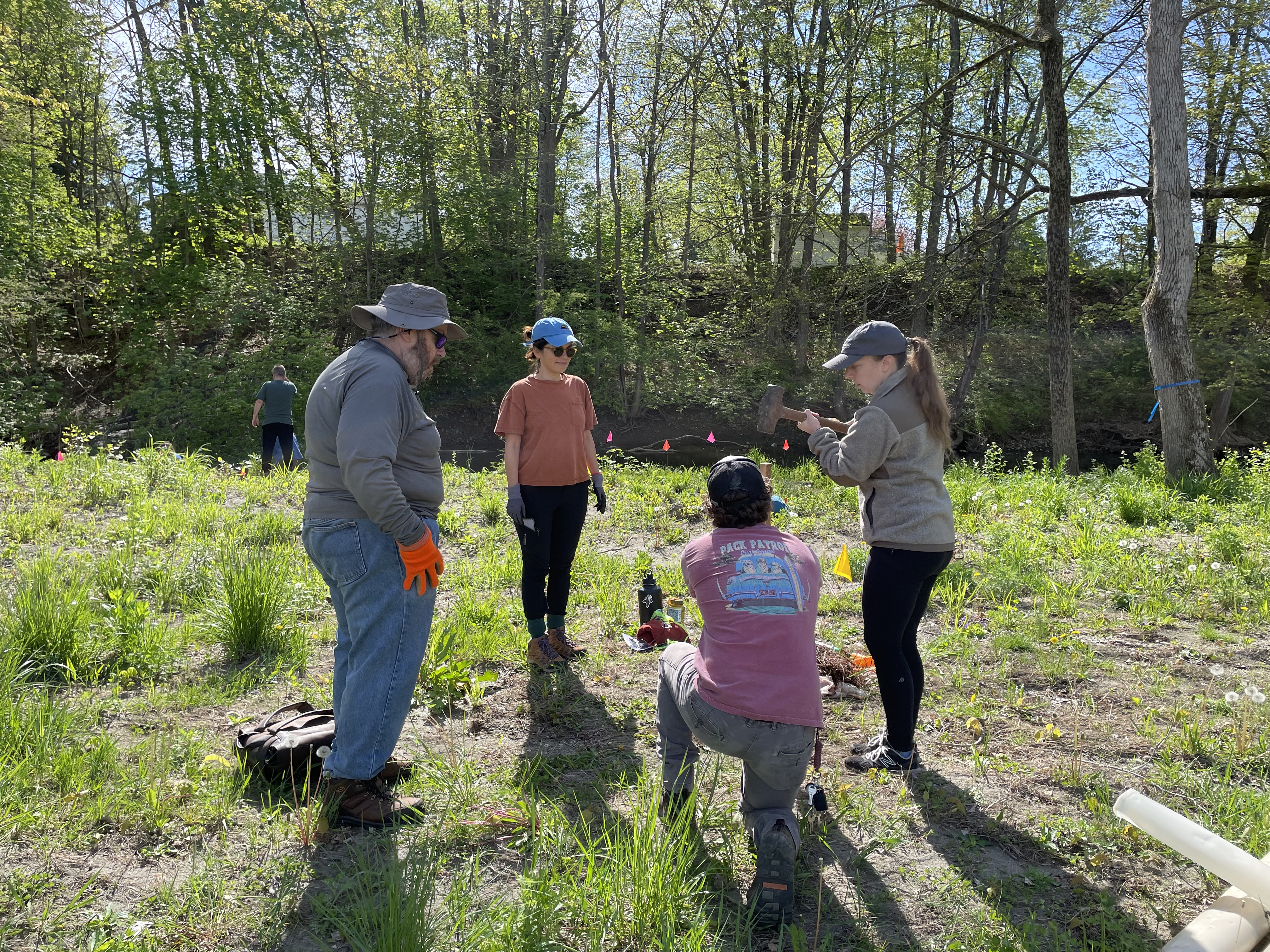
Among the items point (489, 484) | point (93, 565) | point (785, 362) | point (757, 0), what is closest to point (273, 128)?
point (757, 0)

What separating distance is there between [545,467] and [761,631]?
2.03 meters

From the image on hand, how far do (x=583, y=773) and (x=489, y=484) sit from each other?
596 cm

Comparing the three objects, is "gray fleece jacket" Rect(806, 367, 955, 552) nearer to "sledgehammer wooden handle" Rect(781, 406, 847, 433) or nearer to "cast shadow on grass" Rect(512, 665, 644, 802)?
"sledgehammer wooden handle" Rect(781, 406, 847, 433)

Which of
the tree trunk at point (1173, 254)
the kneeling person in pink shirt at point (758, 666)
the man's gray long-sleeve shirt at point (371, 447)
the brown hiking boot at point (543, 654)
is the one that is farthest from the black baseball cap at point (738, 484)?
the tree trunk at point (1173, 254)

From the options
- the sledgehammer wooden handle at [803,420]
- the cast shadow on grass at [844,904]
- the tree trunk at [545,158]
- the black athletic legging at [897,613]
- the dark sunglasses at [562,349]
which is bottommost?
the cast shadow on grass at [844,904]

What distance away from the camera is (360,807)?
2826mm

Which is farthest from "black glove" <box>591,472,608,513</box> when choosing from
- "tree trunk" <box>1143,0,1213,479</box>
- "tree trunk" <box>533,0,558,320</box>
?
"tree trunk" <box>533,0,558,320</box>

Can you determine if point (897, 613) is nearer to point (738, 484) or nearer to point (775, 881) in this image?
point (738, 484)

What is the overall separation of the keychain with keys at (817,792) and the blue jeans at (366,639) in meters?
1.50

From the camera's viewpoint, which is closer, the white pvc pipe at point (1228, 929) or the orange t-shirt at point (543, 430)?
the white pvc pipe at point (1228, 929)

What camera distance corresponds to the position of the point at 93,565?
5.20 metres

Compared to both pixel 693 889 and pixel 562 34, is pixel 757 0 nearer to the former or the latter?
pixel 562 34

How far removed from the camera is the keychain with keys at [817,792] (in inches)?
112

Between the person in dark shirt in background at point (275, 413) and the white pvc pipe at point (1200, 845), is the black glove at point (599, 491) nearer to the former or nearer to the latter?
the white pvc pipe at point (1200, 845)
